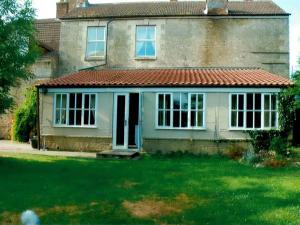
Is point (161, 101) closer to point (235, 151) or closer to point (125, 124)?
point (125, 124)

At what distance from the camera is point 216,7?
2430 centimetres

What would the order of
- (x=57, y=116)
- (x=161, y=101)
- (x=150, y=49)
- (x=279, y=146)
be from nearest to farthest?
(x=279, y=146), (x=161, y=101), (x=57, y=116), (x=150, y=49)

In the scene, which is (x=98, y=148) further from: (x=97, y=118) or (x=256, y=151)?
(x=256, y=151)

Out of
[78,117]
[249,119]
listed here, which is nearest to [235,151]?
[249,119]

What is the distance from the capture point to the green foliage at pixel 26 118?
980 inches

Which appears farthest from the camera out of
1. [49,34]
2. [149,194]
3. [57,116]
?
[49,34]

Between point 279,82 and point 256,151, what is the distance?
3.50 m

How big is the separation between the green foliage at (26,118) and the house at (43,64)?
755 millimetres

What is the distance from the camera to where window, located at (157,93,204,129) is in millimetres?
19125

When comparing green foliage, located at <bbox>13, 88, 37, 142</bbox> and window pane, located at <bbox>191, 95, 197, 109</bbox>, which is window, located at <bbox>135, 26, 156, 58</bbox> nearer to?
window pane, located at <bbox>191, 95, 197, 109</bbox>

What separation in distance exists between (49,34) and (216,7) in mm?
13235

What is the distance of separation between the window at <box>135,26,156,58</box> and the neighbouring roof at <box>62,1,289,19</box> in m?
0.92

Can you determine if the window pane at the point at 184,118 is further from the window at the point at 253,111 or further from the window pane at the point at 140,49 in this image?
the window pane at the point at 140,49

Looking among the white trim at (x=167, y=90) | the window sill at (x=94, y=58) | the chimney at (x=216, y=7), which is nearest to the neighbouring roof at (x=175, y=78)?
the white trim at (x=167, y=90)
